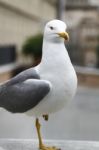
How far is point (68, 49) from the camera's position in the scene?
22.8 meters

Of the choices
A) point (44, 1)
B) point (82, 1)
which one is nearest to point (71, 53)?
point (44, 1)

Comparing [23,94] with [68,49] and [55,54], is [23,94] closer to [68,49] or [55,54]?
[55,54]

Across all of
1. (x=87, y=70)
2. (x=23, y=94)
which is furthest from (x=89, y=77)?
(x=23, y=94)

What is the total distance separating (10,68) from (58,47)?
16.1 metres

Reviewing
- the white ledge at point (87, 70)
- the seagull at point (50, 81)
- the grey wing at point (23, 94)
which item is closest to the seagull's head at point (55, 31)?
the seagull at point (50, 81)

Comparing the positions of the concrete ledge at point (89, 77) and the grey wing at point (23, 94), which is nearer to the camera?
the grey wing at point (23, 94)

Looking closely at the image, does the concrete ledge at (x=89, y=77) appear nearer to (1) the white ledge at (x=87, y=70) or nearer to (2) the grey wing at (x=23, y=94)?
(1) the white ledge at (x=87, y=70)

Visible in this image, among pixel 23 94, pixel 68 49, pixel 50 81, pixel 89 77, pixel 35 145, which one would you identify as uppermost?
pixel 50 81

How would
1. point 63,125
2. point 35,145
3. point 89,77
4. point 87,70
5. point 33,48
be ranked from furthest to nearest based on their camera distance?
1. point 33,48
2. point 87,70
3. point 89,77
4. point 63,125
5. point 35,145

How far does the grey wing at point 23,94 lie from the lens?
4.27m

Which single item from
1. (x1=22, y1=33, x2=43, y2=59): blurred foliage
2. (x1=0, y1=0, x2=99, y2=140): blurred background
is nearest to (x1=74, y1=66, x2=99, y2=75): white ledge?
(x1=0, y1=0, x2=99, y2=140): blurred background

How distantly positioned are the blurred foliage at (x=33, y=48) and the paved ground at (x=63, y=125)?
950cm

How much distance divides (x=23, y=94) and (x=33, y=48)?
1929 centimetres

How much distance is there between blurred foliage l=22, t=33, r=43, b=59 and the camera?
76.3 feet
